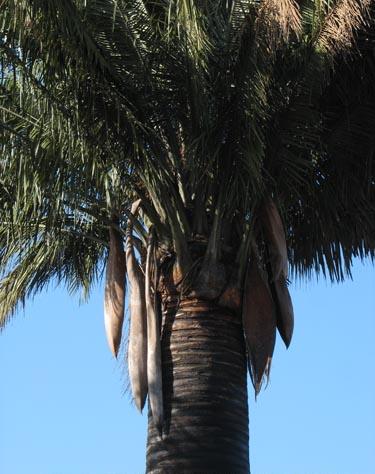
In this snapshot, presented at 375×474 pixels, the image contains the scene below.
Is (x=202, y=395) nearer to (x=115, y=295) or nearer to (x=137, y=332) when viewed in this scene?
(x=137, y=332)

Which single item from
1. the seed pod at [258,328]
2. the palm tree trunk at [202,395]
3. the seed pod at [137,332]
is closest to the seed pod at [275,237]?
the seed pod at [258,328]

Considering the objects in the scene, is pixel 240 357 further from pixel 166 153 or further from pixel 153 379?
pixel 166 153

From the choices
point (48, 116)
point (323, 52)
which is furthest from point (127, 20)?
point (323, 52)

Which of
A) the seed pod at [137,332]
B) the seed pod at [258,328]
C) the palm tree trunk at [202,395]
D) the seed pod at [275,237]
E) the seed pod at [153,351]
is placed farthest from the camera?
the seed pod at [275,237]

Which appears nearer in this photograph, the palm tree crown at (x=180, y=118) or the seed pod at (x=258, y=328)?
the palm tree crown at (x=180, y=118)

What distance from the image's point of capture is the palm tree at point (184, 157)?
25.1ft

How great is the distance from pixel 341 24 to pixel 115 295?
9.66 feet

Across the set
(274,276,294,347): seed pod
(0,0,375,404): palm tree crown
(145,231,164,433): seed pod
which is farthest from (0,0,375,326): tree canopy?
(274,276,294,347): seed pod

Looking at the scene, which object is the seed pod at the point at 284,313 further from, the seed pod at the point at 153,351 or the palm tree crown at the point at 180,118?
the seed pod at the point at 153,351

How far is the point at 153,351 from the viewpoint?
25.7 feet

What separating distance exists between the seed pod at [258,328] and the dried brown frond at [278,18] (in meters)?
2.07

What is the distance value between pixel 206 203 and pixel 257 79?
120 centimetres

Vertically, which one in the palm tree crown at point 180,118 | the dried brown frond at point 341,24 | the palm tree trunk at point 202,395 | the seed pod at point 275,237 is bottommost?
the palm tree trunk at point 202,395

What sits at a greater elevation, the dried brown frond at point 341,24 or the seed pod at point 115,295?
the dried brown frond at point 341,24
